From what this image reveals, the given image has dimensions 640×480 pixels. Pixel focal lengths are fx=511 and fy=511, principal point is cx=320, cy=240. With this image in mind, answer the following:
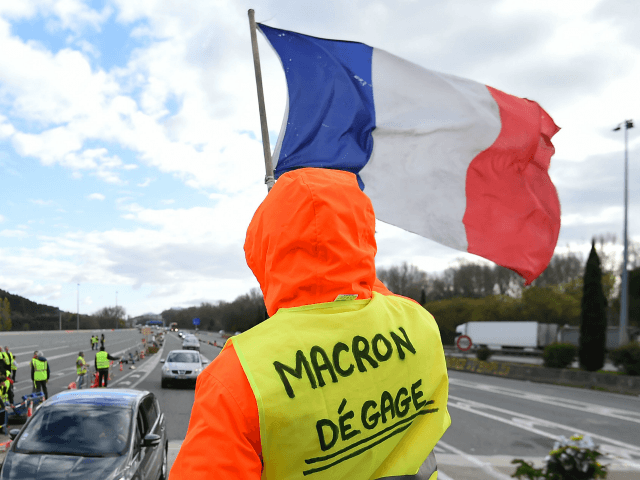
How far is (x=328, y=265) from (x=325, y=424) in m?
0.47

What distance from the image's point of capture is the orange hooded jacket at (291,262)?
132cm

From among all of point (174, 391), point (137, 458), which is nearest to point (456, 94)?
point (137, 458)

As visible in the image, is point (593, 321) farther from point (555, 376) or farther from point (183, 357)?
point (183, 357)

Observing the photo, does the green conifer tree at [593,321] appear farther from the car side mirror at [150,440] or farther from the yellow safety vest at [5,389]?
the car side mirror at [150,440]

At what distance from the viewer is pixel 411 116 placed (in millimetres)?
4402

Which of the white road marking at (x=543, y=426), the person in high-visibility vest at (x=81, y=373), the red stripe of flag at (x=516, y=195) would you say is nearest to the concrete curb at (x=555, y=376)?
the white road marking at (x=543, y=426)

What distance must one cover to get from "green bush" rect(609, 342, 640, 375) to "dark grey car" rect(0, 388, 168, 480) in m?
23.3

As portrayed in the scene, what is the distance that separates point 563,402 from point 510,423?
19.2 feet

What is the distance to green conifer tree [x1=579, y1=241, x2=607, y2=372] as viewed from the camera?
26.9 metres

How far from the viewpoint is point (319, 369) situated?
59.1 inches

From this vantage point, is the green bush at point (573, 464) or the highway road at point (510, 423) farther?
the highway road at point (510, 423)

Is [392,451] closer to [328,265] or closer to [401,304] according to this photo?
[401,304]

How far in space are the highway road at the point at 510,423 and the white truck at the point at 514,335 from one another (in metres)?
21.2

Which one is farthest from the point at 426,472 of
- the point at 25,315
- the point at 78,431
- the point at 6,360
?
the point at 25,315
